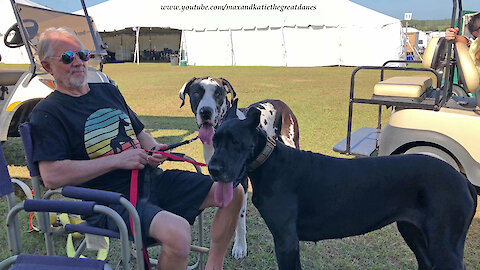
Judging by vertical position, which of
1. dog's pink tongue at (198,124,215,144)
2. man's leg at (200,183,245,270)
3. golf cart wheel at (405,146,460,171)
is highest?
dog's pink tongue at (198,124,215,144)

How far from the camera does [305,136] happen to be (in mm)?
7094

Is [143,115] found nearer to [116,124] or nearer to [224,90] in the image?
[224,90]

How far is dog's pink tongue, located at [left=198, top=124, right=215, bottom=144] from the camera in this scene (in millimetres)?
3504

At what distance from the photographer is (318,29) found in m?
24.4

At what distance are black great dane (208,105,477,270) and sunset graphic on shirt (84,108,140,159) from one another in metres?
0.84

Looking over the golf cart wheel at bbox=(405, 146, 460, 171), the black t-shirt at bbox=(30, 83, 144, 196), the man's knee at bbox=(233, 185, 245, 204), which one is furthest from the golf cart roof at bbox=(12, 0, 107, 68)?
the golf cart wheel at bbox=(405, 146, 460, 171)

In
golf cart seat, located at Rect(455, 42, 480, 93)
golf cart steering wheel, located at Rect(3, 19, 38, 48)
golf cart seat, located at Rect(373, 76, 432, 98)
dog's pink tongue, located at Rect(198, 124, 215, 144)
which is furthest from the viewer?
golf cart steering wheel, located at Rect(3, 19, 38, 48)

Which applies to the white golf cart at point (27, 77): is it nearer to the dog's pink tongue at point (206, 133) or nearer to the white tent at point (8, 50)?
the dog's pink tongue at point (206, 133)

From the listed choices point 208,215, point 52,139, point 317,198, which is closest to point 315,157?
point 317,198

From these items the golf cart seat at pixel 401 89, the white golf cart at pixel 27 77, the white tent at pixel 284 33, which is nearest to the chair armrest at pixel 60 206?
the white golf cart at pixel 27 77

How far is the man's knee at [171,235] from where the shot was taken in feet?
6.78

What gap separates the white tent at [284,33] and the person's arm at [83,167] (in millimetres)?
23831

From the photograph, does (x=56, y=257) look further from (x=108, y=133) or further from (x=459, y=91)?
(x=459, y=91)

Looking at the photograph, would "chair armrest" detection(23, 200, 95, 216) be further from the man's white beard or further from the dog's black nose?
the dog's black nose
